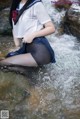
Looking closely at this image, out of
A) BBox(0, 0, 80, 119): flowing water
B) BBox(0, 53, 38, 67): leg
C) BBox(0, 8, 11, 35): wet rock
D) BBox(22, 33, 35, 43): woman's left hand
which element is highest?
BBox(22, 33, 35, 43): woman's left hand

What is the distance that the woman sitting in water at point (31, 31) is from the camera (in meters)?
4.59

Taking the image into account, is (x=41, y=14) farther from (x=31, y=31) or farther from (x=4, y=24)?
(x=4, y=24)

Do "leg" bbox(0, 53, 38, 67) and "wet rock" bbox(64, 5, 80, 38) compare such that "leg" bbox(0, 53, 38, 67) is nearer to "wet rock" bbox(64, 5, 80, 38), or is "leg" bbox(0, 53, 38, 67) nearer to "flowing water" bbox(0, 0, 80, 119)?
"flowing water" bbox(0, 0, 80, 119)

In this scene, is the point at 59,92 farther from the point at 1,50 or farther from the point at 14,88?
the point at 1,50

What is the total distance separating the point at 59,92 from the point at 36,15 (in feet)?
4.10

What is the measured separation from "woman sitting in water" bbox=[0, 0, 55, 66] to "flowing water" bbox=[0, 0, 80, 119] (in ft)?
0.97

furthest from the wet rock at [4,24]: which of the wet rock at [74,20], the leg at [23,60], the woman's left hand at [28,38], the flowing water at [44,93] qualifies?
the woman's left hand at [28,38]

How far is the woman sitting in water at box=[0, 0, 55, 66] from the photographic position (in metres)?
4.59

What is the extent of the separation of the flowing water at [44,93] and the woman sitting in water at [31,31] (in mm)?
295

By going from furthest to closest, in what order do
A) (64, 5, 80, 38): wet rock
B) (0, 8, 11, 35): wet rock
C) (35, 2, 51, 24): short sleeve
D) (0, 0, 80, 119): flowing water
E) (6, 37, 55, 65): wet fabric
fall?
1. (64, 5, 80, 38): wet rock
2. (0, 8, 11, 35): wet rock
3. (6, 37, 55, 65): wet fabric
4. (35, 2, 51, 24): short sleeve
5. (0, 0, 80, 119): flowing water

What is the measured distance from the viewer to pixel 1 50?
19.6 ft

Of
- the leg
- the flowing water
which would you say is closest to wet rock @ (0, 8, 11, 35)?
the flowing water

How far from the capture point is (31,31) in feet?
15.5

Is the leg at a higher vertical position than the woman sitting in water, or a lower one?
lower
